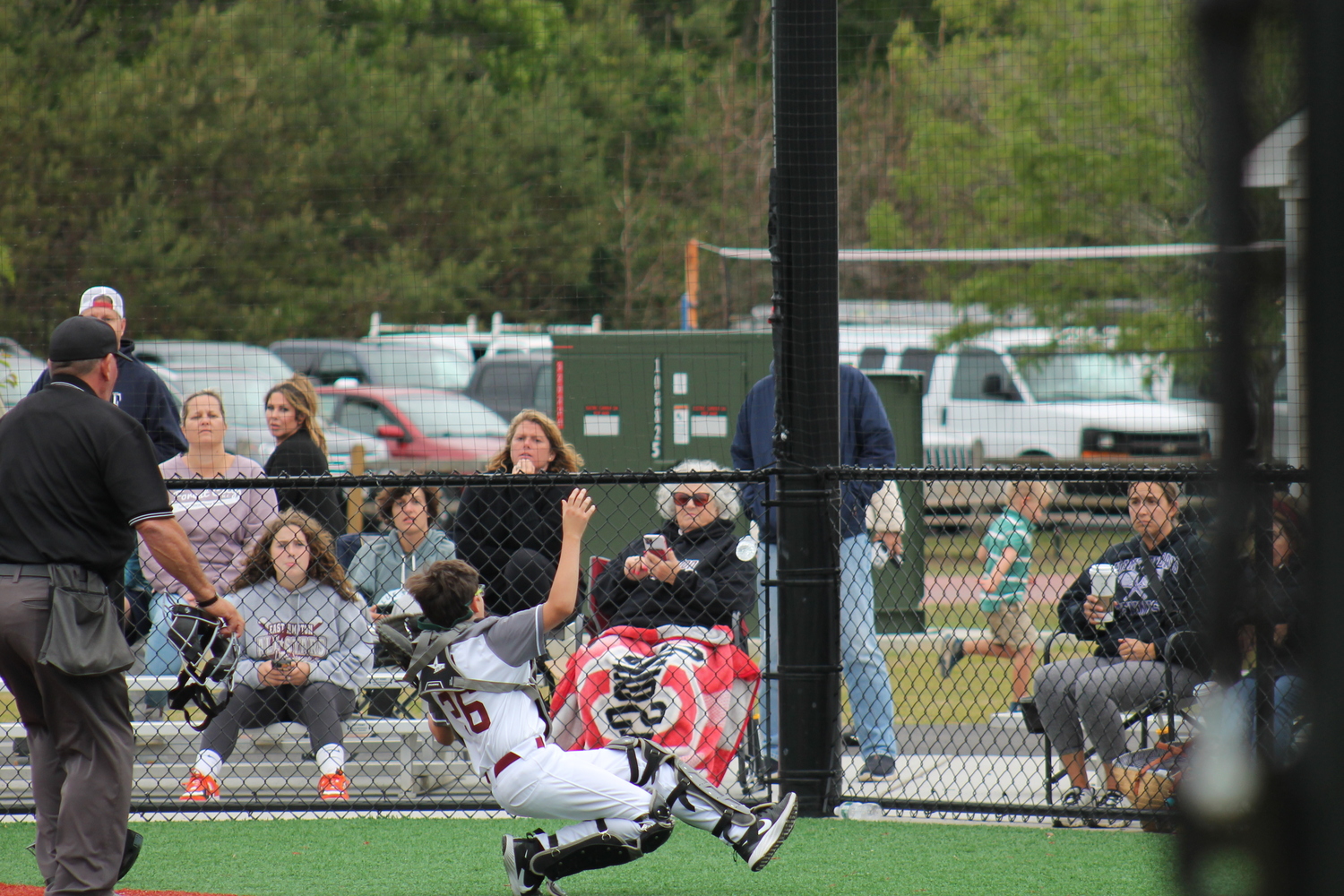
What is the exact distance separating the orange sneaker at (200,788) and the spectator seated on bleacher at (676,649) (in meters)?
1.24

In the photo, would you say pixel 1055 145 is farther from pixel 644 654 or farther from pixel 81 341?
pixel 81 341

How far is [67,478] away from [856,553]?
9.10 feet

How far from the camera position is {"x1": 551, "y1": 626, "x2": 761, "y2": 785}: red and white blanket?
470 centimetres

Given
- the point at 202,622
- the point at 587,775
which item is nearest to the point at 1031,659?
the point at 587,775

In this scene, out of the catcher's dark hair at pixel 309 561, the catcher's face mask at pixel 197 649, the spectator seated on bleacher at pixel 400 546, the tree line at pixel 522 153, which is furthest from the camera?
the tree line at pixel 522 153

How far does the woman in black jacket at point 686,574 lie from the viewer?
5.01 m

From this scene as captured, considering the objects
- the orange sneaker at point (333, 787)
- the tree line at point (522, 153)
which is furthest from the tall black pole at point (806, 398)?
the tree line at point (522, 153)

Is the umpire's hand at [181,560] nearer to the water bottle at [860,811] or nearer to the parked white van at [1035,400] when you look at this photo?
the water bottle at [860,811]

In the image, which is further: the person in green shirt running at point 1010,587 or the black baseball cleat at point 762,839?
the person in green shirt running at point 1010,587

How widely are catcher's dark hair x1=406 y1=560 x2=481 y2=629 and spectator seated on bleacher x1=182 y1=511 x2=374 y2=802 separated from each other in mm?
1277

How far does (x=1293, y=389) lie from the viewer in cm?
109

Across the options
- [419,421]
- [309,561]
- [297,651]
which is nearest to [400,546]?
[309,561]

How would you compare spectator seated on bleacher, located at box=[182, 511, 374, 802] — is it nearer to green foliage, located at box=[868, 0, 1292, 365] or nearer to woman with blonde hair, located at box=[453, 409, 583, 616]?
woman with blonde hair, located at box=[453, 409, 583, 616]

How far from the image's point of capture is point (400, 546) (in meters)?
5.93
